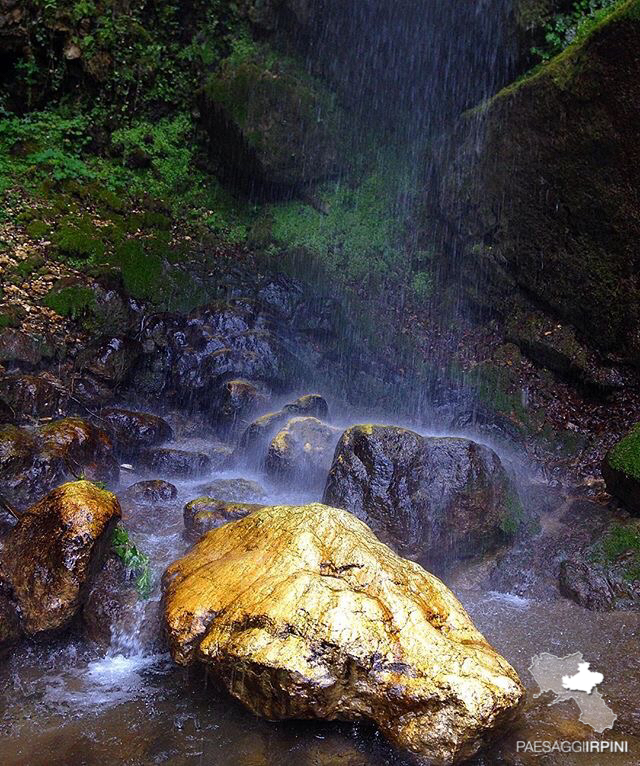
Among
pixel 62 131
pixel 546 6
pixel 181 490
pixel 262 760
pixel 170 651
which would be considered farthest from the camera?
pixel 62 131

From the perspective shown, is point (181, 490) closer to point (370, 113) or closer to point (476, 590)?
point (476, 590)

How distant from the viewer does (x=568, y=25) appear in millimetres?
9258

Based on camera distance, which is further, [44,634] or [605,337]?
[605,337]

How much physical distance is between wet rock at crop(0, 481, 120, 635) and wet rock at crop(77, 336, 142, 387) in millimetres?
4154

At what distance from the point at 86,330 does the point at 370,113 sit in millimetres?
7619

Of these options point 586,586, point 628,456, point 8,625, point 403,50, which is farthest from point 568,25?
point 8,625

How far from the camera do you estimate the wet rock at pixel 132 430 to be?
852 centimetres

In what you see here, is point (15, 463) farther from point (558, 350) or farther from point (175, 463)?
point (558, 350)

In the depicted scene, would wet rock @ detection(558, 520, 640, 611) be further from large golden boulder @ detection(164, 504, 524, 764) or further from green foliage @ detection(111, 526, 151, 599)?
green foliage @ detection(111, 526, 151, 599)

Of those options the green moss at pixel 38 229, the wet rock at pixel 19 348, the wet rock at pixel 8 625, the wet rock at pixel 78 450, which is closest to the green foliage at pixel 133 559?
the wet rock at pixel 8 625

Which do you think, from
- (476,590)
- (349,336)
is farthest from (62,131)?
(476,590)

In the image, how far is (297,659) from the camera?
3.83 meters

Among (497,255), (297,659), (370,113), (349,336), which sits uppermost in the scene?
(370,113)

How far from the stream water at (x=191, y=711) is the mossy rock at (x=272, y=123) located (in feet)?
31.1
